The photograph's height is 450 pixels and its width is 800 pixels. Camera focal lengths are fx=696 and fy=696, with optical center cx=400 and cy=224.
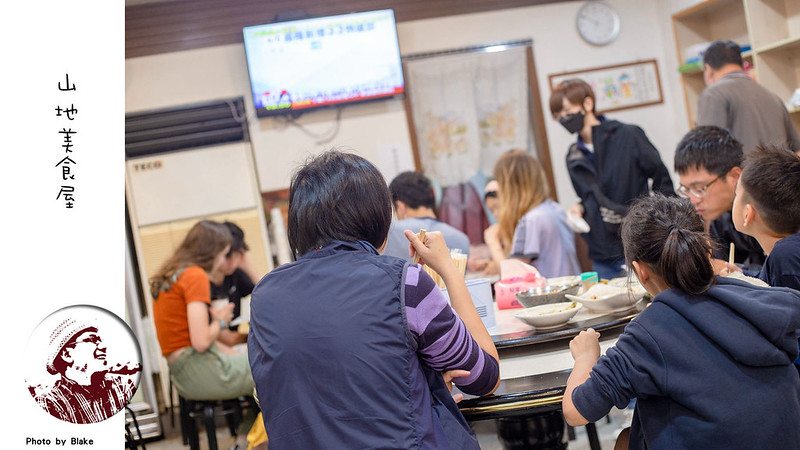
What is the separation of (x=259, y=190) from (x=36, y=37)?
2.68m

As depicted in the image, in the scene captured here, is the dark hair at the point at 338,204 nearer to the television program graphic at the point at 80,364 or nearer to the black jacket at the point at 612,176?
the television program graphic at the point at 80,364

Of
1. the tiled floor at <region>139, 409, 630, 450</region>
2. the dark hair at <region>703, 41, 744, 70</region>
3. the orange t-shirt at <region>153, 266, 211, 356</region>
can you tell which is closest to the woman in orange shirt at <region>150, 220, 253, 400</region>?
the orange t-shirt at <region>153, 266, 211, 356</region>

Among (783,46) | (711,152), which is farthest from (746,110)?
(783,46)

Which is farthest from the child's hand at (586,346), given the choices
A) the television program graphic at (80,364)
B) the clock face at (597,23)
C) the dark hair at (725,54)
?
the clock face at (597,23)

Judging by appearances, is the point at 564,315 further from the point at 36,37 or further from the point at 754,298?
the point at 36,37

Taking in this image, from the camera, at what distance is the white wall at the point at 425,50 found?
4.75 m

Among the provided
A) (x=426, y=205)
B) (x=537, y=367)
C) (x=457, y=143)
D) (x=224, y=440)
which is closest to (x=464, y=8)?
(x=457, y=143)

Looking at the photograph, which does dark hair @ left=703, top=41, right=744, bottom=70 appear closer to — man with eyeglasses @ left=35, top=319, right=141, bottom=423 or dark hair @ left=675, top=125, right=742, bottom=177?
dark hair @ left=675, top=125, right=742, bottom=177

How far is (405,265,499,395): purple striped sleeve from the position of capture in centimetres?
133

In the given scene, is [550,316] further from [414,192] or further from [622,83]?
[622,83]

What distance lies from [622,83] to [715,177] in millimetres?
2944

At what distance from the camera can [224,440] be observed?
4.35 metres

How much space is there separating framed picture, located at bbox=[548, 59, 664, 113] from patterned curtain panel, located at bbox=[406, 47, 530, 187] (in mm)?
394

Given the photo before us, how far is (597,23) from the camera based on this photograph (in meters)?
5.12
